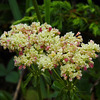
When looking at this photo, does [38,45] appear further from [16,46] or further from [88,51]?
[88,51]

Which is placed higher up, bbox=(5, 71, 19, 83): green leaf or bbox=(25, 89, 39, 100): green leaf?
bbox=(5, 71, 19, 83): green leaf

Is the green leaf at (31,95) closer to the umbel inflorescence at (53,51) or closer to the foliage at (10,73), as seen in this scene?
the foliage at (10,73)

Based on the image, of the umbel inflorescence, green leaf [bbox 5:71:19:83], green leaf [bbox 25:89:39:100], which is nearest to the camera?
the umbel inflorescence

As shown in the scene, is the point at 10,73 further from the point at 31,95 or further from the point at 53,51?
the point at 53,51

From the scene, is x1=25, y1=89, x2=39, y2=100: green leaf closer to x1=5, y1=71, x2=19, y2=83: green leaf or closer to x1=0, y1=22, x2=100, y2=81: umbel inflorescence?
x1=5, y1=71, x2=19, y2=83: green leaf

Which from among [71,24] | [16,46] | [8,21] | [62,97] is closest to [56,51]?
[16,46]

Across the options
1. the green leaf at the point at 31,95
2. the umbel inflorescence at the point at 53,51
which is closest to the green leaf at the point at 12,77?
the green leaf at the point at 31,95

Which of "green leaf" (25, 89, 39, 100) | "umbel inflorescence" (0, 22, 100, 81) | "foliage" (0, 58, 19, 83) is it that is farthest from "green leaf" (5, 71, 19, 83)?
"umbel inflorescence" (0, 22, 100, 81)

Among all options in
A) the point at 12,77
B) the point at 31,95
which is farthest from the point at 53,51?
the point at 12,77
